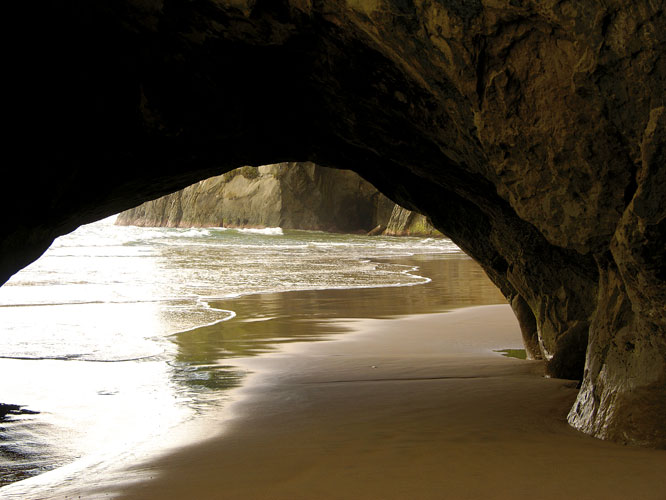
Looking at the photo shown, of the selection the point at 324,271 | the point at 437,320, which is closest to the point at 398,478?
the point at 437,320

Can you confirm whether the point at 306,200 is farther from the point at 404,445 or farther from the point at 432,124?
the point at 404,445

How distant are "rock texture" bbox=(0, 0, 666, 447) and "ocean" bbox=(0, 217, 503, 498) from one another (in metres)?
1.12

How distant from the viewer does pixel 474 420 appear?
304 centimetres

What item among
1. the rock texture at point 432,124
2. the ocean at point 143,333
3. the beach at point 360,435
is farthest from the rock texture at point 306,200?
the rock texture at point 432,124

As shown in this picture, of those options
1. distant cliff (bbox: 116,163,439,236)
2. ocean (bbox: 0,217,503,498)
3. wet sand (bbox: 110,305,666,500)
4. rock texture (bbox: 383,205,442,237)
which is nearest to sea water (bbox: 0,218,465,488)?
ocean (bbox: 0,217,503,498)

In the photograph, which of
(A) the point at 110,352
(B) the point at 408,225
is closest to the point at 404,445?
(A) the point at 110,352

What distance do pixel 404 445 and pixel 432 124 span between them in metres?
1.68

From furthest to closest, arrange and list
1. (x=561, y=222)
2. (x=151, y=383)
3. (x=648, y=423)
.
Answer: (x=151, y=383)
(x=561, y=222)
(x=648, y=423)

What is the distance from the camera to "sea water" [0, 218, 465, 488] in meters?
3.19

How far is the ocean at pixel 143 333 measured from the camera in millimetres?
3197

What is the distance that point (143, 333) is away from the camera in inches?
248

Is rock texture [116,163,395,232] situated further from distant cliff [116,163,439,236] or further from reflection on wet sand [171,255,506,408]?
reflection on wet sand [171,255,506,408]

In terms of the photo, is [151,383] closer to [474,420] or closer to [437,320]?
[474,420]

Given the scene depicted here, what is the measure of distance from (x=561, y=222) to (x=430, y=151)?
1181 mm
